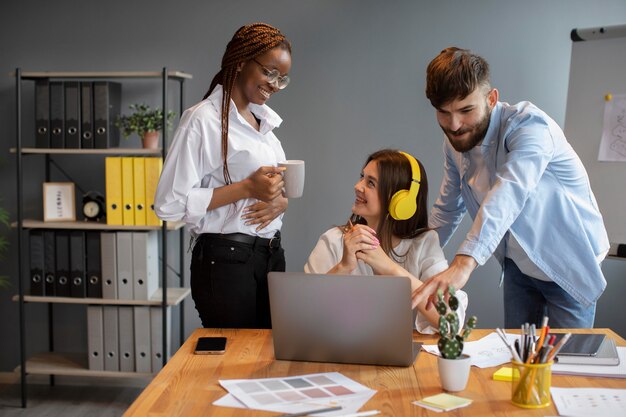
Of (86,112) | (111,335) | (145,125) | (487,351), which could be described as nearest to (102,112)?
(86,112)

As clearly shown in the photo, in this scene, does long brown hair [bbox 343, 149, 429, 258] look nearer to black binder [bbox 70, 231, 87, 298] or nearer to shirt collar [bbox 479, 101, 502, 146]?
shirt collar [bbox 479, 101, 502, 146]

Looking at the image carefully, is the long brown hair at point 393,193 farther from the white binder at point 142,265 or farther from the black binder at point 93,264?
the black binder at point 93,264

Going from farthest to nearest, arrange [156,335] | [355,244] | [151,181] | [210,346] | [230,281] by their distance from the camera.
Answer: [156,335]
[151,181]
[230,281]
[355,244]
[210,346]

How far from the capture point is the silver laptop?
1.67 meters

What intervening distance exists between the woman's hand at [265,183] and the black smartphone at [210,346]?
456mm

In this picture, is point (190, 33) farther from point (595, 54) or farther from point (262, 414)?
point (262, 414)

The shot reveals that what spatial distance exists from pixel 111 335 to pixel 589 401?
2746 mm

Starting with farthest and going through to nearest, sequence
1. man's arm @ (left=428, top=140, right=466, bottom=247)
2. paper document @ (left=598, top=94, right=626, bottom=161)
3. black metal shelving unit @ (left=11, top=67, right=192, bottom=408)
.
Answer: black metal shelving unit @ (left=11, top=67, right=192, bottom=408) → paper document @ (left=598, top=94, right=626, bottom=161) → man's arm @ (left=428, top=140, right=466, bottom=247)

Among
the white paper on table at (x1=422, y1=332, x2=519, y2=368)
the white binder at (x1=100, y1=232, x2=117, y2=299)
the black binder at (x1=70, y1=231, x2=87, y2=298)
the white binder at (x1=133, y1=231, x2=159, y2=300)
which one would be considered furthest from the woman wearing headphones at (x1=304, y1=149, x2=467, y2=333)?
the black binder at (x1=70, y1=231, x2=87, y2=298)

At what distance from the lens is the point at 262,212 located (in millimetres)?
2303

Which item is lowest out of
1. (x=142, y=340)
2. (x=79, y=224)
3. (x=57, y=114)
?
(x=142, y=340)

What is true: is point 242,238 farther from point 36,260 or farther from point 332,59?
point 36,260

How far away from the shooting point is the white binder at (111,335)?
3.76 metres

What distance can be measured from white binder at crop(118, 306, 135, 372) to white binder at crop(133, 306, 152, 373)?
0.08 feet
